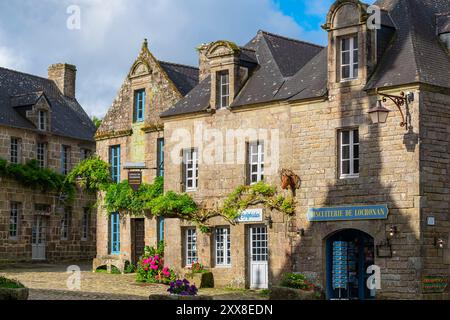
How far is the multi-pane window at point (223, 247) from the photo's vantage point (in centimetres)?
3125

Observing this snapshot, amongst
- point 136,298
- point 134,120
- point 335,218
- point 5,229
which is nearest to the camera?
point 136,298

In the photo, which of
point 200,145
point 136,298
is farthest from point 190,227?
point 136,298

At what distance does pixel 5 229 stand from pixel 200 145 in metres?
12.4

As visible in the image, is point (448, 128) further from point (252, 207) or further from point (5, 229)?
point (5, 229)

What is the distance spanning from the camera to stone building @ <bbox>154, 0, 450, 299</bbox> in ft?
86.2

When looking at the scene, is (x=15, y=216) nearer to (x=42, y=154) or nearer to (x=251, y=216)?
(x=42, y=154)

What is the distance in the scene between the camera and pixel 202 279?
30.9 metres

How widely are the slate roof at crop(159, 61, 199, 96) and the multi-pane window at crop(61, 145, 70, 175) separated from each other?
9207 millimetres

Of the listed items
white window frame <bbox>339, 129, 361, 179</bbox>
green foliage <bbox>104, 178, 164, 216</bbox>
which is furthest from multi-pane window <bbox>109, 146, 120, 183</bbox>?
white window frame <bbox>339, 129, 361, 179</bbox>

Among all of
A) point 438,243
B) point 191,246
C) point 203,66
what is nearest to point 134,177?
point 191,246

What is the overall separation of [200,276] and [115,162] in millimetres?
8416

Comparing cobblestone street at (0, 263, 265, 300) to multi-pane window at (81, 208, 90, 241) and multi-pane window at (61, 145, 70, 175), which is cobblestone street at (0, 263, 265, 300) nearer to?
multi-pane window at (81, 208, 90, 241)

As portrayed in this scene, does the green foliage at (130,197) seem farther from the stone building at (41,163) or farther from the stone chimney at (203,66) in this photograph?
the stone building at (41,163)

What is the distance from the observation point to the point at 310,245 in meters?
28.4
